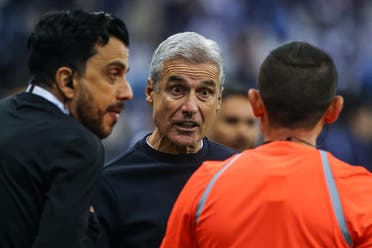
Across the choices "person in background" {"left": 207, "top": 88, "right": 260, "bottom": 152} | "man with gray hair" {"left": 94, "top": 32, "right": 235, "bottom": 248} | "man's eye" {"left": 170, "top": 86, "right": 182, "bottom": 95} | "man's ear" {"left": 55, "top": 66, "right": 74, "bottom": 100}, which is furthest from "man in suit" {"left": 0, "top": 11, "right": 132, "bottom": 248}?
"person in background" {"left": 207, "top": 88, "right": 260, "bottom": 152}

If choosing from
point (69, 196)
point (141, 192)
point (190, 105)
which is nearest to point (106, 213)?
point (141, 192)

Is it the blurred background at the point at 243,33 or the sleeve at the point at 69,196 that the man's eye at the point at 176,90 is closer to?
the sleeve at the point at 69,196

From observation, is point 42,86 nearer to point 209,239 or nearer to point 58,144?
point 58,144

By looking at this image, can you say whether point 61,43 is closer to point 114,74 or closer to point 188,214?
point 114,74

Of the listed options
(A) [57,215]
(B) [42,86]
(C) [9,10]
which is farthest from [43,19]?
(C) [9,10]

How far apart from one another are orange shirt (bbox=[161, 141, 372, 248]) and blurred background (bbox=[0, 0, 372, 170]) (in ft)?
23.0

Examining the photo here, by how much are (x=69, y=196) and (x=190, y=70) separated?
1.32 m

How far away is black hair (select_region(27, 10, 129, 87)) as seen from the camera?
3.40 meters

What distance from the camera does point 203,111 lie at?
431cm

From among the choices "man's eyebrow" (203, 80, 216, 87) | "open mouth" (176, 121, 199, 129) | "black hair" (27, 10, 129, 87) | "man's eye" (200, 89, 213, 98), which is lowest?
"open mouth" (176, 121, 199, 129)

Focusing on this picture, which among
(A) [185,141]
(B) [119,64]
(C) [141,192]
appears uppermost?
(B) [119,64]

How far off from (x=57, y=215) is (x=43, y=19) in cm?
76

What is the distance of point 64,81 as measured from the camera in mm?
3404

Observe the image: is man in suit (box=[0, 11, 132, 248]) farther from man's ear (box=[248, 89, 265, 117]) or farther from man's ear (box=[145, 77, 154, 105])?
man's ear (box=[145, 77, 154, 105])
